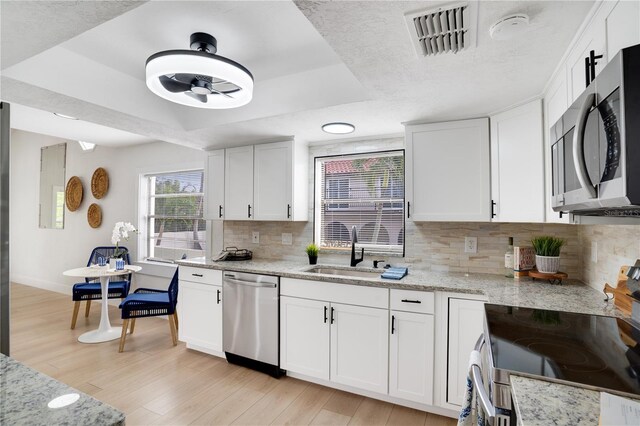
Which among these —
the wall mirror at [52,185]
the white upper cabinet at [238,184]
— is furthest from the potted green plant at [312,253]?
the wall mirror at [52,185]

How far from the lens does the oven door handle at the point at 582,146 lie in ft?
2.96

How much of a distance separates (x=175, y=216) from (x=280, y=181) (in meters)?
2.21

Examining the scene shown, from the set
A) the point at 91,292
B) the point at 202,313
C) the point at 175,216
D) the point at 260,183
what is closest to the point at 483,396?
the point at 260,183

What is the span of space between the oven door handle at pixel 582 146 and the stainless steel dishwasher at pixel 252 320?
2281mm

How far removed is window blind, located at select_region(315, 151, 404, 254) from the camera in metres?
3.11

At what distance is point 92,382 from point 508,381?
3234 mm

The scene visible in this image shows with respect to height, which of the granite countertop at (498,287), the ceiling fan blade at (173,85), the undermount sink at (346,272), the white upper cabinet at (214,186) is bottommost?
the undermount sink at (346,272)

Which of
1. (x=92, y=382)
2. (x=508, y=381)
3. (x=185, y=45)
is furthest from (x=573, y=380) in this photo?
(x=92, y=382)

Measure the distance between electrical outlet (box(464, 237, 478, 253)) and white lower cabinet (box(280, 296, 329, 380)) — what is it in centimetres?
129

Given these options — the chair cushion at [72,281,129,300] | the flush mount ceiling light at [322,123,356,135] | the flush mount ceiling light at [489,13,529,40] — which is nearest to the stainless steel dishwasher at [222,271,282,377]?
the flush mount ceiling light at [322,123,356,135]

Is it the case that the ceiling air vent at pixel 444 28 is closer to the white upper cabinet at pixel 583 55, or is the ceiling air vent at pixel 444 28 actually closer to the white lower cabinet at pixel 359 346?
the white upper cabinet at pixel 583 55

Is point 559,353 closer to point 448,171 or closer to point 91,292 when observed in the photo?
point 448,171

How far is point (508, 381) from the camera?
3.30 feet

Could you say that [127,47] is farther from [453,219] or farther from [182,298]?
[453,219]
